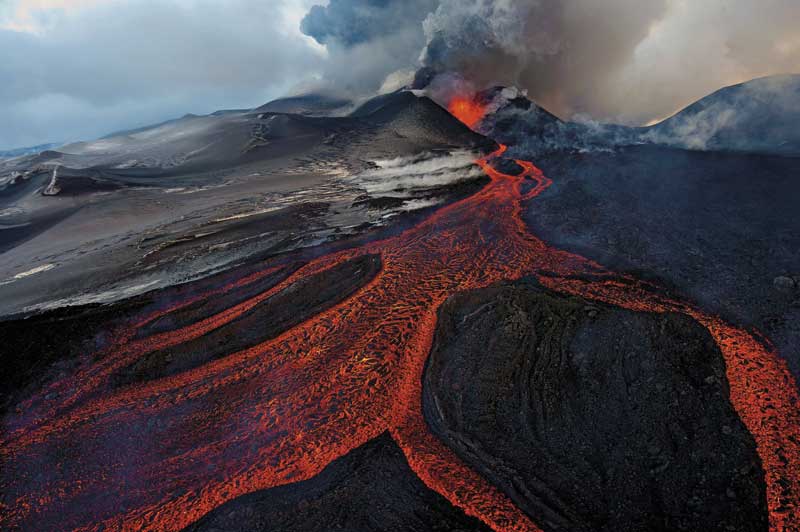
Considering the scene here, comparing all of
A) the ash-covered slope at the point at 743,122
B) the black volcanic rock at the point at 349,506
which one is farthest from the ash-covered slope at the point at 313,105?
the black volcanic rock at the point at 349,506

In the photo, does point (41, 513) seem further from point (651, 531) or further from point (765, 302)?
point (765, 302)

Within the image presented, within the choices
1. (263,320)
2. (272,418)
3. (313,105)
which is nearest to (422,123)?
(263,320)

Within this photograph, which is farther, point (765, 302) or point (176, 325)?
point (176, 325)

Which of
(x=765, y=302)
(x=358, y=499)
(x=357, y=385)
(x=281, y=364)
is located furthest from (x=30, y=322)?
(x=765, y=302)

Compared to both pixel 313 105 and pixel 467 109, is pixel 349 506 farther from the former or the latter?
pixel 313 105

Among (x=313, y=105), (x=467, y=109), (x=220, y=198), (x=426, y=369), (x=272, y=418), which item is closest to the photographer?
(x=272, y=418)

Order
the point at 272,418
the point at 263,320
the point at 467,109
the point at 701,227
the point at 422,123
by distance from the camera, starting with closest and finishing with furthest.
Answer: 1. the point at 272,418
2. the point at 263,320
3. the point at 701,227
4. the point at 422,123
5. the point at 467,109
